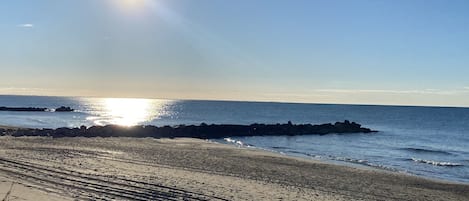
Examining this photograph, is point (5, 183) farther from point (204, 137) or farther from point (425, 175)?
point (204, 137)

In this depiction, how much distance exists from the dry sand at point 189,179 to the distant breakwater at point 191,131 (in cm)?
1503

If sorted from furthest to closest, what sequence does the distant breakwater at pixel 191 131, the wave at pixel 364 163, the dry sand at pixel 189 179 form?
the distant breakwater at pixel 191 131
the wave at pixel 364 163
the dry sand at pixel 189 179

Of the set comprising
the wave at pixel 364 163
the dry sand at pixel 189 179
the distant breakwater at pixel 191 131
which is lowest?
the wave at pixel 364 163

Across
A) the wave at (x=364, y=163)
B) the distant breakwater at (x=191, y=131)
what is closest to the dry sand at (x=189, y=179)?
the wave at (x=364, y=163)

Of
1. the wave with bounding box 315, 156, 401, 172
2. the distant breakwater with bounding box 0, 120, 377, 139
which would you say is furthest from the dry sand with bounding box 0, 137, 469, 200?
the distant breakwater with bounding box 0, 120, 377, 139

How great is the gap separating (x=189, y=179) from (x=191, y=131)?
106ft

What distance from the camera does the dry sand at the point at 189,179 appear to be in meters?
14.0

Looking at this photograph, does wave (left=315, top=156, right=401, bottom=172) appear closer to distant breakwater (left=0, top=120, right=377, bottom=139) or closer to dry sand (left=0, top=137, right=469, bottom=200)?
dry sand (left=0, top=137, right=469, bottom=200)

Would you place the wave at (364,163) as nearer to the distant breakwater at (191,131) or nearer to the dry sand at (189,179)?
the dry sand at (189,179)

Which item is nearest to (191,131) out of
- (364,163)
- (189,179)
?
(364,163)

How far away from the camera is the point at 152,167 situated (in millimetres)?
20188

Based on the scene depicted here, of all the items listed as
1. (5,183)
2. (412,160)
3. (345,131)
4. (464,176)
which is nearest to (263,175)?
(5,183)

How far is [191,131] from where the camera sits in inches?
1951

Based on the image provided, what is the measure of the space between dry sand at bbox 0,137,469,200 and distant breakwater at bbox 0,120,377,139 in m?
15.0
